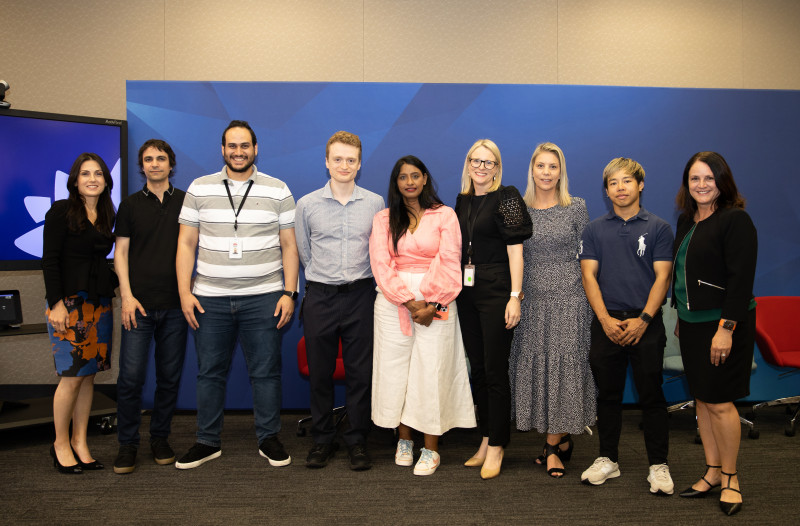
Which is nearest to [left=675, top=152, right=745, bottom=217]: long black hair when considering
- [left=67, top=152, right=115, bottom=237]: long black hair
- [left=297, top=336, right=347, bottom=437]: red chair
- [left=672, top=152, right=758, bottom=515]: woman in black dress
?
[left=672, top=152, right=758, bottom=515]: woman in black dress

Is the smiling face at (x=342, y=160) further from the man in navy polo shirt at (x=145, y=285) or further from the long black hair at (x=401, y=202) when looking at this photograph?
the man in navy polo shirt at (x=145, y=285)

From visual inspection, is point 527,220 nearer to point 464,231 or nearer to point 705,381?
point 464,231

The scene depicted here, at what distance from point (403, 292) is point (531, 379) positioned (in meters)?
0.84

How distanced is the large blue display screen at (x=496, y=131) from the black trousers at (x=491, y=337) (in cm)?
148

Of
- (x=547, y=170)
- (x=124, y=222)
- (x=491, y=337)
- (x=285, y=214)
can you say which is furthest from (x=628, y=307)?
(x=124, y=222)

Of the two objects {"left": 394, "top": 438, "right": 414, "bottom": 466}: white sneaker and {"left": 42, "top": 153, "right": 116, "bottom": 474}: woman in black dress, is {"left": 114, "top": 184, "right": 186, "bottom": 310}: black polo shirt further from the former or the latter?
{"left": 394, "top": 438, "right": 414, "bottom": 466}: white sneaker

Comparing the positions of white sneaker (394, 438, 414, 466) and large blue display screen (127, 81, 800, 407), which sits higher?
large blue display screen (127, 81, 800, 407)

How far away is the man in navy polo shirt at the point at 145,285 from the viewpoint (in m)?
2.97

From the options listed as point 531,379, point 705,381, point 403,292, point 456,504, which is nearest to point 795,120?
point 705,381

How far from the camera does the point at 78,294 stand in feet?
9.63

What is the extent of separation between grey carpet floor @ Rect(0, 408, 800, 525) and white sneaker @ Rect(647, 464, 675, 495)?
1.5 inches

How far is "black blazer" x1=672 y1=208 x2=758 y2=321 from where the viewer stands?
238 centimetres

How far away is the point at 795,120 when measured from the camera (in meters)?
4.28

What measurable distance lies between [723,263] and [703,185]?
370 mm
